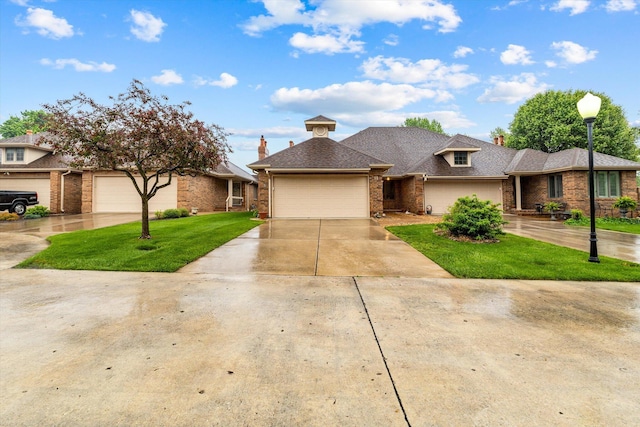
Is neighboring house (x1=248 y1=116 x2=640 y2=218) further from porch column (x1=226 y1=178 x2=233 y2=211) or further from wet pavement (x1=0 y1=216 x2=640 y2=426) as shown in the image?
wet pavement (x1=0 y1=216 x2=640 y2=426)

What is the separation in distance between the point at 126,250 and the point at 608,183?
2516 centimetres

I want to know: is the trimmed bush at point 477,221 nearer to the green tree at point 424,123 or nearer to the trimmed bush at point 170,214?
the trimmed bush at point 170,214

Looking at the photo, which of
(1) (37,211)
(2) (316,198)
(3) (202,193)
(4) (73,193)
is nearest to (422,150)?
(2) (316,198)

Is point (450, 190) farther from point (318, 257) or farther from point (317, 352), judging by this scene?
point (317, 352)

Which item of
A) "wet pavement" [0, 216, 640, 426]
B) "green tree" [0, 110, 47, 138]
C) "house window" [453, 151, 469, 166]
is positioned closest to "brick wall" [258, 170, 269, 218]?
"wet pavement" [0, 216, 640, 426]

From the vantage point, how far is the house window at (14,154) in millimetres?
20047

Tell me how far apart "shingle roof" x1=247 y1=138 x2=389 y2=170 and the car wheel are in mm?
14185

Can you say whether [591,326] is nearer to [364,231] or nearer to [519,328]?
[519,328]

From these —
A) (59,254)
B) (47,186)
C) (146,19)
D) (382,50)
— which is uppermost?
(382,50)

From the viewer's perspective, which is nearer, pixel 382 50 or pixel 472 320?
pixel 472 320

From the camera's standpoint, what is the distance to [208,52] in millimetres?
17578

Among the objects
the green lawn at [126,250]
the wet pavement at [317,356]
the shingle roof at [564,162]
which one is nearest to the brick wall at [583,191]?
the shingle roof at [564,162]

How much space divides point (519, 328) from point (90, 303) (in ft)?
18.3

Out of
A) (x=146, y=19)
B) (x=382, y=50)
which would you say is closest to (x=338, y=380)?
(x=146, y=19)
